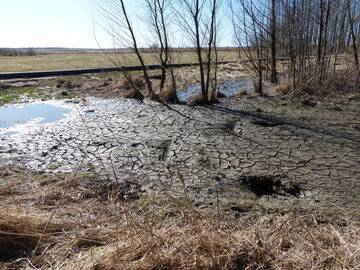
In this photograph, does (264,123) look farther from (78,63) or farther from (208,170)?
(78,63)

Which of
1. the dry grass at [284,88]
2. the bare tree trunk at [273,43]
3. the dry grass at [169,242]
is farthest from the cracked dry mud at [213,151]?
the bare tree trunk at [273,43]

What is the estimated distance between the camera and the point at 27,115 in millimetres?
10641

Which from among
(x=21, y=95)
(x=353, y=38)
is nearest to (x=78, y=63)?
(x=21, y=95)

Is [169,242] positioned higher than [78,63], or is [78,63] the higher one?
[78,63]

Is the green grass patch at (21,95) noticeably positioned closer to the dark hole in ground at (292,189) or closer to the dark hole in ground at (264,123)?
the dark hole in ground at (264,123)

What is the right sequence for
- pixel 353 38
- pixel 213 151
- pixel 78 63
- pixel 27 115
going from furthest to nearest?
pixel 78 63 < pixel 353 38 < pixel 27 115 < pixel 213 151

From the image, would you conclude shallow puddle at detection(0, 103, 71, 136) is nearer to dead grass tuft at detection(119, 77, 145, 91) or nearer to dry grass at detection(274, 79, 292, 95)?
dead grass tuft at detection(119, 77, 145, 91)

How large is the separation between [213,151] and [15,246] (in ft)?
12.3

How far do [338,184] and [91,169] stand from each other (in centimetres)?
336

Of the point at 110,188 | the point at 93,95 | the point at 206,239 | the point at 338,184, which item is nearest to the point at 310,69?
the point at 93,95

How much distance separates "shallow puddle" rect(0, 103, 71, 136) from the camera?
9.22 m

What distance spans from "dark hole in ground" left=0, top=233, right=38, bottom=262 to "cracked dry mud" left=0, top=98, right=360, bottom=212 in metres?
1.09

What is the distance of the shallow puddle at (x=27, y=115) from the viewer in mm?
9221

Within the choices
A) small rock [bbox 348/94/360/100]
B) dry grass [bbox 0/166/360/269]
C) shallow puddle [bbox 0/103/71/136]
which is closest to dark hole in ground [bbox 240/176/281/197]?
dry grass [bbox 0/166/360/269]
